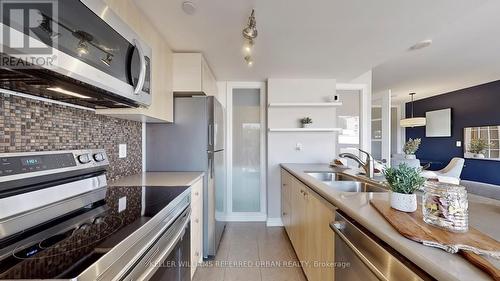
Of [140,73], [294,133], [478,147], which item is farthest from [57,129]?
[478,147]

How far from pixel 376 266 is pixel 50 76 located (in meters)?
1.40

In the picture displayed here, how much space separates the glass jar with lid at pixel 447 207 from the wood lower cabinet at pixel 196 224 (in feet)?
4.93

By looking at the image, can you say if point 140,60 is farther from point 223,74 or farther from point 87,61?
point 223,74

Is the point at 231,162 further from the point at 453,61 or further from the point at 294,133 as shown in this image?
the point at 453,61

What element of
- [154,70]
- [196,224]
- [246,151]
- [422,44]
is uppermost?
[422,44]

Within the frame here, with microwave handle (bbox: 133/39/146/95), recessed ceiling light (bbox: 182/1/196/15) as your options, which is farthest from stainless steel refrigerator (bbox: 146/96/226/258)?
microwave handle (bbox: 133/39/146/95)

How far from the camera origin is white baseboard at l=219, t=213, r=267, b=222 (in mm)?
3545

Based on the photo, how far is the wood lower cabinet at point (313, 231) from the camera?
1426mm

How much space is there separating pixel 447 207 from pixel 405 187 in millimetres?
220

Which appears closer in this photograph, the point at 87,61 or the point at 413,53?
the point at 87,61

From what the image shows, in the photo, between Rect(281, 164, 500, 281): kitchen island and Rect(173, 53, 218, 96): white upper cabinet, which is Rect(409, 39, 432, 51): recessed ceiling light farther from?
Rect(173, 53, 218, 96): white upper cabinet

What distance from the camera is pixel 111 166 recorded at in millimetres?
1731

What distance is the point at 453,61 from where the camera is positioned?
3459 millimetres

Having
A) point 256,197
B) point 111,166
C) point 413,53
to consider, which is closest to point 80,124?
point 111,166
